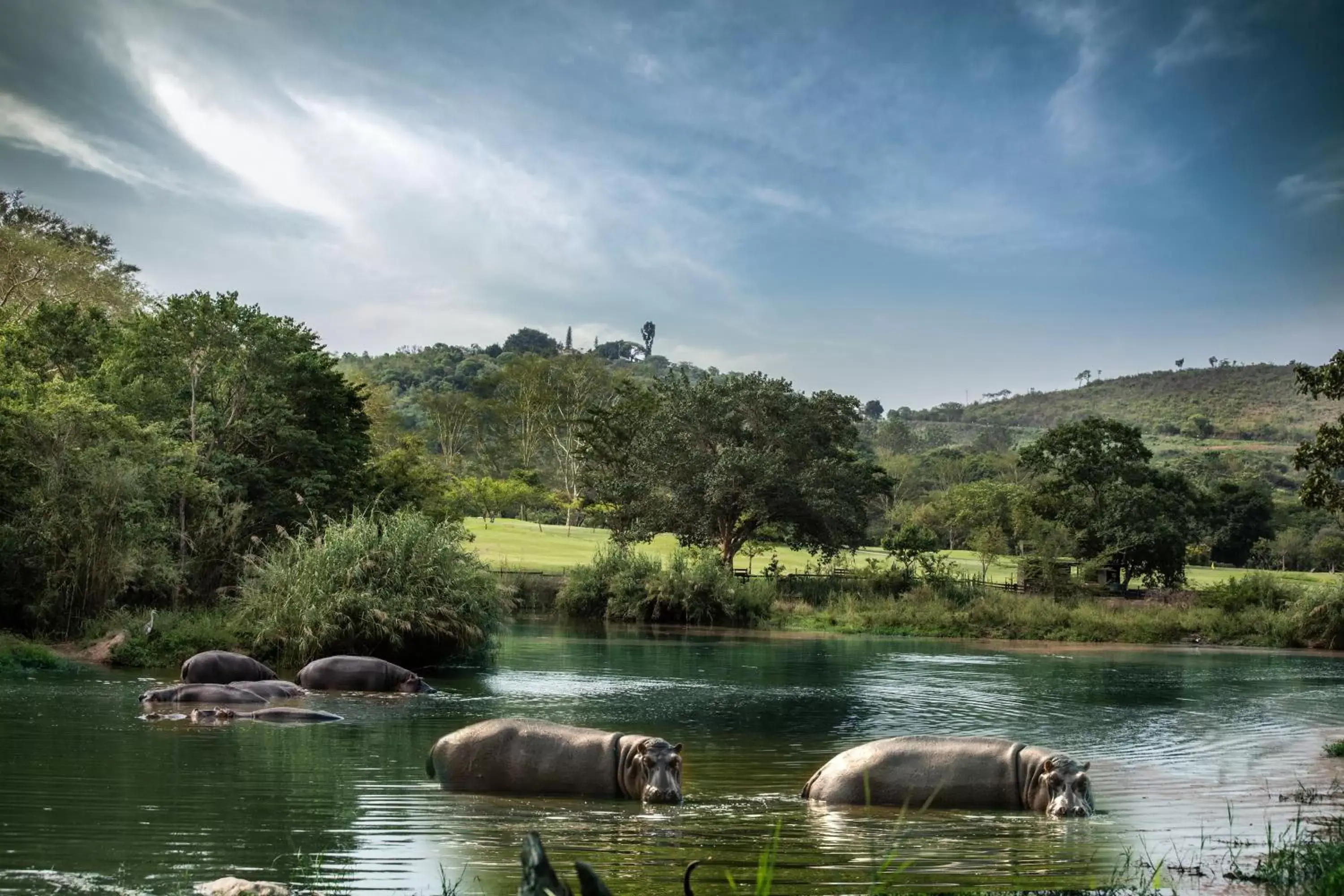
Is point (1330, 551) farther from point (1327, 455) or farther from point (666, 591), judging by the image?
point (1327, 455)

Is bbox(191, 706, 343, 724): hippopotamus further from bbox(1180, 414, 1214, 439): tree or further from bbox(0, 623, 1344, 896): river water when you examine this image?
bbox(1180, 414, 1214, 439): tree

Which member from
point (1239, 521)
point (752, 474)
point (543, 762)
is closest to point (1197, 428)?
point (1239, 521)

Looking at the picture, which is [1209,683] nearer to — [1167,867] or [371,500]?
[1167,867]

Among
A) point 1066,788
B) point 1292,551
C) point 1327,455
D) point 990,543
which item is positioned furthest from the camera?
point 1292,551

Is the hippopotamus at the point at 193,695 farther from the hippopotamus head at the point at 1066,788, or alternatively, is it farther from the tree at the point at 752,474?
the tree at the point at 752,474

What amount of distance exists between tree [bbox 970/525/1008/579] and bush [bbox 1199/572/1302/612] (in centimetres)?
1788

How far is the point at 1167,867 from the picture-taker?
27.0ft

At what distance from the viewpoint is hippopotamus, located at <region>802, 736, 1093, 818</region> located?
444 inches

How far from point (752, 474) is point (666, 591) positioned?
10375 millimetres

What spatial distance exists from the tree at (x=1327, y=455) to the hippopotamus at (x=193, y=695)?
1742 centimetres

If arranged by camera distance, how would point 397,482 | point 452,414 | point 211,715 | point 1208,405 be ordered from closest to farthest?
point 211,715
point 397,482
point 452,414
point 1208,405

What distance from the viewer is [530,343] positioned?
6875 inches

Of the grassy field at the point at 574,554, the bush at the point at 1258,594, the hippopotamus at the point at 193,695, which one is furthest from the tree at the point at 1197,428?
the hippopotamus at the point at 193,695

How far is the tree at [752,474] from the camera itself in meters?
56.4
